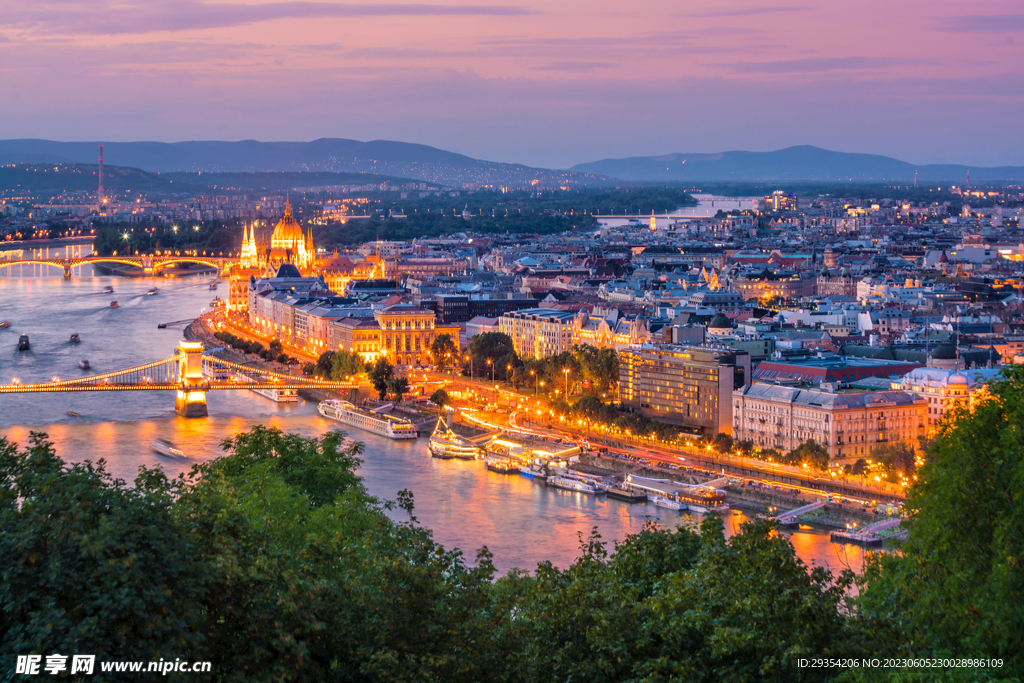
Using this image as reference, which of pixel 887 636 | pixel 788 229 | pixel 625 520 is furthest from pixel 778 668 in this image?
pixel 788 229

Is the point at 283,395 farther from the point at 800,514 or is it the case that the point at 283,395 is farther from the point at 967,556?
the point at 967,556

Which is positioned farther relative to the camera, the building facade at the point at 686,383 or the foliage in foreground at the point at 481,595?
the building facade at the point at 686,383

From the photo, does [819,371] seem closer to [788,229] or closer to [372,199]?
[788,229]

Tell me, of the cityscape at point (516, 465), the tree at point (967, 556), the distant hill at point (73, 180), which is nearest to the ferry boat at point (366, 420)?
the cityscape at point (516, 465)

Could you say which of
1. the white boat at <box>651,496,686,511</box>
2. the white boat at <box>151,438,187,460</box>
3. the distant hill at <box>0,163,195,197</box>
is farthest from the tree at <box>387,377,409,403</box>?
the distant hill at <box>0,163,195,197</box>

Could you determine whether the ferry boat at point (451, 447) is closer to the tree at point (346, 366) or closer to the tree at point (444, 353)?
the tree at point (346, 366)

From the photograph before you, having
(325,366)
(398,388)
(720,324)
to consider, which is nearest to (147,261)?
(325,366)
